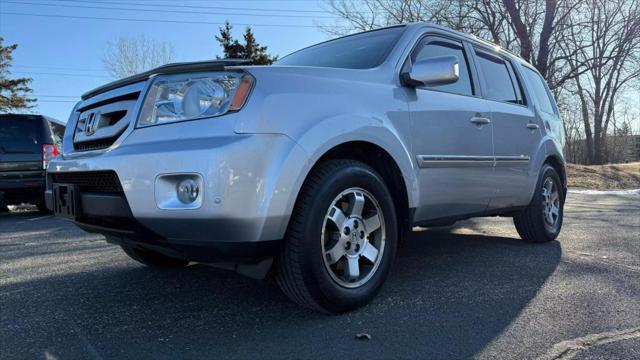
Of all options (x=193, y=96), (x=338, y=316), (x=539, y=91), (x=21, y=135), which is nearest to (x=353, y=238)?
(x=338, y=316)

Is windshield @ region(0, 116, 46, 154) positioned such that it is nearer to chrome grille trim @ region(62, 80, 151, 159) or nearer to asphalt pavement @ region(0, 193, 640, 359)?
asphalt pavement @ region(0, 193, 640, 359)

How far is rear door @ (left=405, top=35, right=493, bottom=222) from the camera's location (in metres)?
3.32

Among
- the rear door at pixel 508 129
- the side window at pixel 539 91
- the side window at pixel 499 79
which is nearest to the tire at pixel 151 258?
the rear door at pixel 508 129

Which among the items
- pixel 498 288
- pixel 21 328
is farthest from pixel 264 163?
pixel 498 288

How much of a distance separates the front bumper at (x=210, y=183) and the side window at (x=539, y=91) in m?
3.64

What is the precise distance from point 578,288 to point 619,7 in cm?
2551

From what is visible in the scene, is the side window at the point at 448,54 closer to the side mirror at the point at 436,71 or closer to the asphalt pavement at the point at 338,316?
the side mirror at the point at 436,71

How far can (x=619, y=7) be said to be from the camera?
2373 centimetres

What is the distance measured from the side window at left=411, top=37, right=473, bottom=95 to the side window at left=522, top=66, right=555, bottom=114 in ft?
4.71

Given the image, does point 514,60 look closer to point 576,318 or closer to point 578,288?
point 578,288

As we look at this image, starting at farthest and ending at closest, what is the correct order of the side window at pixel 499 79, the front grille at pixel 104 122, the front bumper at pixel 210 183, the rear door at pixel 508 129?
the side window at pixel 499 79 < the rear door at pixel 508 129 < the front grille at pixel 104 122 < the front bumper at pixel 210 183

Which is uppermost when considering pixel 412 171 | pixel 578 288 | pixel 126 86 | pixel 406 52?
pixel 406 52

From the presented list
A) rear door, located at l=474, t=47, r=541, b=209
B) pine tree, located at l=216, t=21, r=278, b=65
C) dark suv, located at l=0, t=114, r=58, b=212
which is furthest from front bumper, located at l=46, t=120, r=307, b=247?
pine tree, located at l=216, t=21, r=278, b=65

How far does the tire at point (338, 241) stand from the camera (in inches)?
98.0
